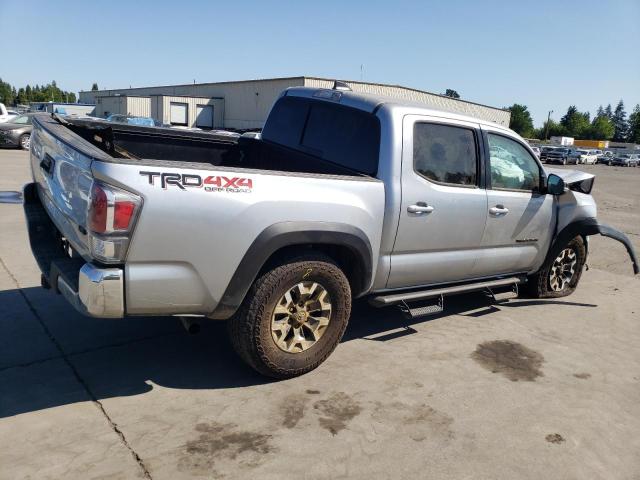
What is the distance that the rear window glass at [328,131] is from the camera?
4137 mm

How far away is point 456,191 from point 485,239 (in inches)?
25.6

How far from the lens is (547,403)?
3760 mm

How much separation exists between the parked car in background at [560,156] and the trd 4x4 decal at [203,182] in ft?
162

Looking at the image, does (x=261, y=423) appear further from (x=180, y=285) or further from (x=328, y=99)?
(x=328, y=99)

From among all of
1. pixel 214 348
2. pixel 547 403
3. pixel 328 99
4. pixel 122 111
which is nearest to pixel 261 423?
pixel 214 348

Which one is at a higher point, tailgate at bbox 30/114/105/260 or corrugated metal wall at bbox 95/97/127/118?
corrugated metal wall at bbox 95/97/127/118

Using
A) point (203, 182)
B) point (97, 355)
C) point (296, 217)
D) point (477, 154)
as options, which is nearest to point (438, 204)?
point (477, 154)

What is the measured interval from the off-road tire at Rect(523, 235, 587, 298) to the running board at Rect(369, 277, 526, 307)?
0.45 metres

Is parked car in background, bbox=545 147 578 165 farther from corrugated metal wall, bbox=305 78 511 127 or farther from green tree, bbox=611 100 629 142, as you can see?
green tree, bbox=611 100 629 142

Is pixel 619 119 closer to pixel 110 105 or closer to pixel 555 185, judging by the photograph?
pixel 110 105

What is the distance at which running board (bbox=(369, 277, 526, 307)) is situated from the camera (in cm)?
419

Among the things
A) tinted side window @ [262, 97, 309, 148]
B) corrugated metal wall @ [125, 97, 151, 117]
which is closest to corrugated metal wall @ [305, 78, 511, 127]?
corrugated metal wall @ [125, 97, 151, 117]

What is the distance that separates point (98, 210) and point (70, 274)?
0.64m

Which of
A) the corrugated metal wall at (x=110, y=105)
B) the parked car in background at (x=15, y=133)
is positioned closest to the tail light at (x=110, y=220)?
the parked car in background at (x=15, y=133)
